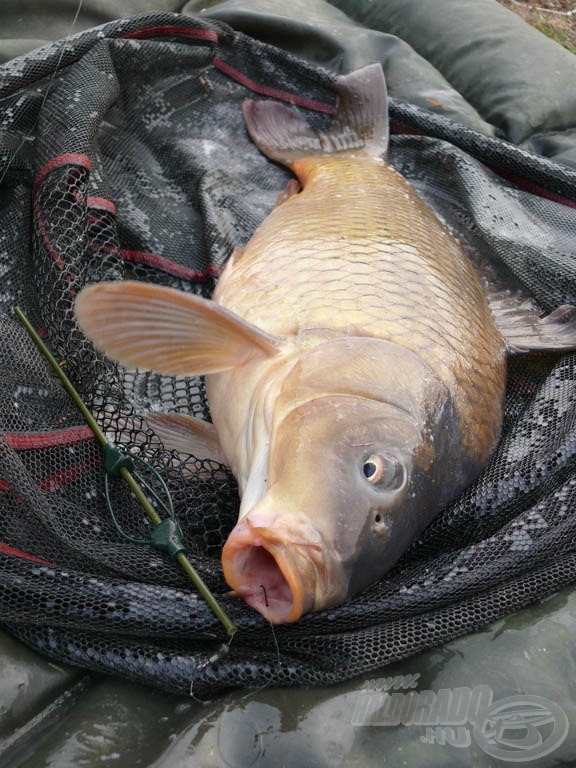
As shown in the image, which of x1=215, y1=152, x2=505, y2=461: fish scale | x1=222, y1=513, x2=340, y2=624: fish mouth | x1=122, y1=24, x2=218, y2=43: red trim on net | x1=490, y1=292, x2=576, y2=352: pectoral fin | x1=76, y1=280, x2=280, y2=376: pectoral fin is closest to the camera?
x1=222, y1=513, x2=340, y2=624: fish mouth

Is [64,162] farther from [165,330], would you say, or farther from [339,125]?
[339,125]

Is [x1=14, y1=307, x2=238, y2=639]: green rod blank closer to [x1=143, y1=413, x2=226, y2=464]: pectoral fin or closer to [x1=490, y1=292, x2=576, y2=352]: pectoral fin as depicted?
[x1=143, y1=413, x2=226, y2=464]: pectoral fin

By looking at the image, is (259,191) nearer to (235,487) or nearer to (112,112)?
(112,112)

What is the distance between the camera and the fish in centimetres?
127

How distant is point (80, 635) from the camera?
4.53ft

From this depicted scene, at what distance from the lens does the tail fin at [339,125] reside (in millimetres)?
2584

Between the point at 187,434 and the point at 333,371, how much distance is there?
434 millimetres

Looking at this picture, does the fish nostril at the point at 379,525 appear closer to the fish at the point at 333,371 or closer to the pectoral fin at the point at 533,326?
the fish at the point at 333,371

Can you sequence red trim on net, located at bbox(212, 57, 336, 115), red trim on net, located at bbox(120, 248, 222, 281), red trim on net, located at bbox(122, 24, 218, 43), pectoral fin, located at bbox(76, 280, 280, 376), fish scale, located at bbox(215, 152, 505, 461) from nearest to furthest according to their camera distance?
pectoral fin, located at bbox(76, 280, 280, 376) → fish scale, located at bbox(215, 152, 505, 461) → red trim on net, located at bbox(120, 248, 222, 281) → red trim on net, located at bbox(122, 24, 218, 43) → red trim on net, located at bbox(212, 57, 336, 115)

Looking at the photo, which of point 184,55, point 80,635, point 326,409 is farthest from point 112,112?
point 80,635

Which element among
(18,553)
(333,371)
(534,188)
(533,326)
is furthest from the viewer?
(534,188)

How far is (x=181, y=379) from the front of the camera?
6.73 ft

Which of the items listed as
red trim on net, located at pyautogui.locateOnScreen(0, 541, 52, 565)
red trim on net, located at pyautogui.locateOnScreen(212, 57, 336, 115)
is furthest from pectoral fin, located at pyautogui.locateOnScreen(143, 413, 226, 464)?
red trim on net, located at pyautogui.locateOnScreen(212, 57, 336, 115)

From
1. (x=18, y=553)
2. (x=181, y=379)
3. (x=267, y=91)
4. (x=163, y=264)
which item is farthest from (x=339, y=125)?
(x=18, y=553)
